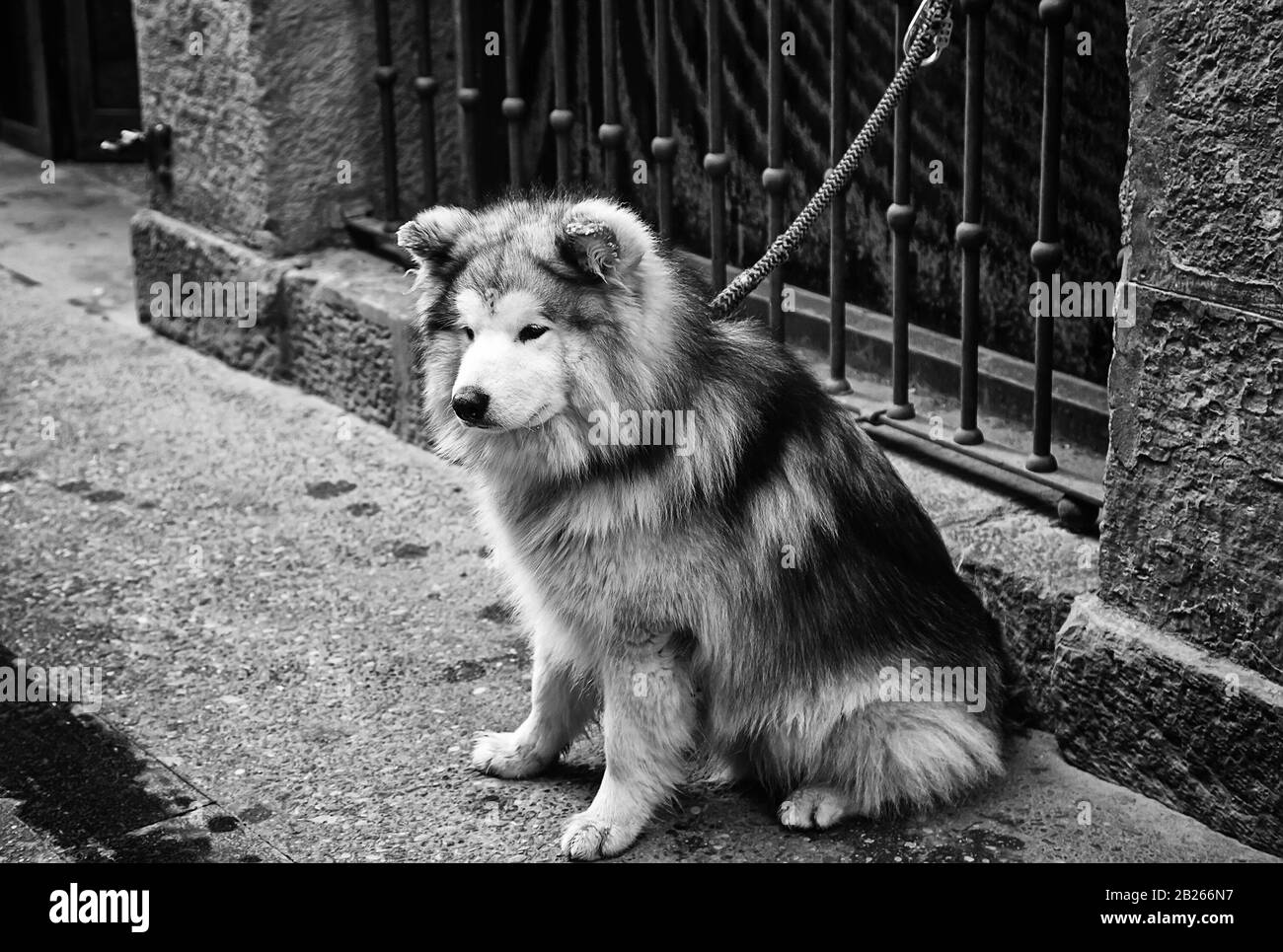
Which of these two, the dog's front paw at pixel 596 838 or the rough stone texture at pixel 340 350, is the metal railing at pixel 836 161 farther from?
the dog's front paw at pixel 596 838

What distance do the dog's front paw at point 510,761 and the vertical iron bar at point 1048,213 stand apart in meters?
1.39

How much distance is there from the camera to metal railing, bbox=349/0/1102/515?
13.0ft

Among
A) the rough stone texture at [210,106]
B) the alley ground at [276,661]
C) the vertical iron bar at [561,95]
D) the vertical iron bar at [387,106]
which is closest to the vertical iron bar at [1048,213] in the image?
the alley ground at [276,661]

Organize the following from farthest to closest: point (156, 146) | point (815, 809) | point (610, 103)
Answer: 1. point (156, 146)
2. point (610, 103)
3. point (815, 809)

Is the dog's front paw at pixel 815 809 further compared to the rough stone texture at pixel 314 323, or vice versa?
the rough stone texture at pixel 314 323

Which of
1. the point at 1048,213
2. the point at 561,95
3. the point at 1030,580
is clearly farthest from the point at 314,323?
the point at 1030,580

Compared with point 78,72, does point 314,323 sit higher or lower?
lower

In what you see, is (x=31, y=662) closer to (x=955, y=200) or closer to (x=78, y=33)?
(x=955, y=200)

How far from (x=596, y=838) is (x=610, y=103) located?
2.44m

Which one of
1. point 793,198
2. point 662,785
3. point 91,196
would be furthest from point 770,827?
point 91,196

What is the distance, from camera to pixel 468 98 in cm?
556

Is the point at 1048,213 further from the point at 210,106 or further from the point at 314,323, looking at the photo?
the point at 210,106

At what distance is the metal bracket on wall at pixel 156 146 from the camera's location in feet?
21.3

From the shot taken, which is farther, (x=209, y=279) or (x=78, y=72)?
(x=78, y=72)
